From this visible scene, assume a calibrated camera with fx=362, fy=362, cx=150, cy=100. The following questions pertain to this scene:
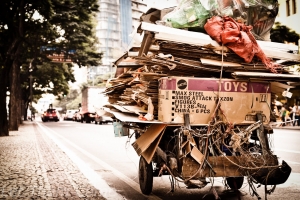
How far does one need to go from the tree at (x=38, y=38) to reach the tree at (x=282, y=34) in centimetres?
1385

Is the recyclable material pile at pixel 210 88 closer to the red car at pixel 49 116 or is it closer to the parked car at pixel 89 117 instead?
the parked car at pixel 89 117

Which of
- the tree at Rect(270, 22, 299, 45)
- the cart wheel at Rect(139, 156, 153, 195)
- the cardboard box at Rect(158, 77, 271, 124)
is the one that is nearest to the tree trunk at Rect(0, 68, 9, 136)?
the cart wheel at Rect(139, 156, 153, 195)

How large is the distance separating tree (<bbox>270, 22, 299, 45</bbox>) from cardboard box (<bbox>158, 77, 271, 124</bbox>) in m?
25.1

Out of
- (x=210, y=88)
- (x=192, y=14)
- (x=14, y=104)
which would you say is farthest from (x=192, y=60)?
(x=14, y=104)

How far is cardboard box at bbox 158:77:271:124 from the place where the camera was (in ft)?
14.5

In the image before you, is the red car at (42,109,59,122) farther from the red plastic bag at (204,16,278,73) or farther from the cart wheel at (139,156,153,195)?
the red plastic bag at (204,16,278,73)

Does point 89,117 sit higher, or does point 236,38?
point 236,38

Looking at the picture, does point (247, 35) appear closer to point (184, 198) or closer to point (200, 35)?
point (200, 35)

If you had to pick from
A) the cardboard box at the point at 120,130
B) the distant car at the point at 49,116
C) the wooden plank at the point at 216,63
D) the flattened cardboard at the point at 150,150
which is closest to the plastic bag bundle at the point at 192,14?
the wooden plank at the point at 216,63

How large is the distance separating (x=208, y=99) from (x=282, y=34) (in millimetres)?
26269

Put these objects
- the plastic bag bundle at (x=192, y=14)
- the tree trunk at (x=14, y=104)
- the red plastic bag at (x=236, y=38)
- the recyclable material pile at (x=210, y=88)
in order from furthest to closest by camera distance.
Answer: the tree trunk at (x=14, y=104) < the plastic bag bundle at (x=192, y=14) < the red plastic bag at (x=236, y=38) < the recyclable material pile at (x=210, y=88)

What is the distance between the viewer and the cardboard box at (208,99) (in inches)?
174

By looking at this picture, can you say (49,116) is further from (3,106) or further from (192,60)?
(192,60)

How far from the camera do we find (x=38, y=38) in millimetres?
27500
